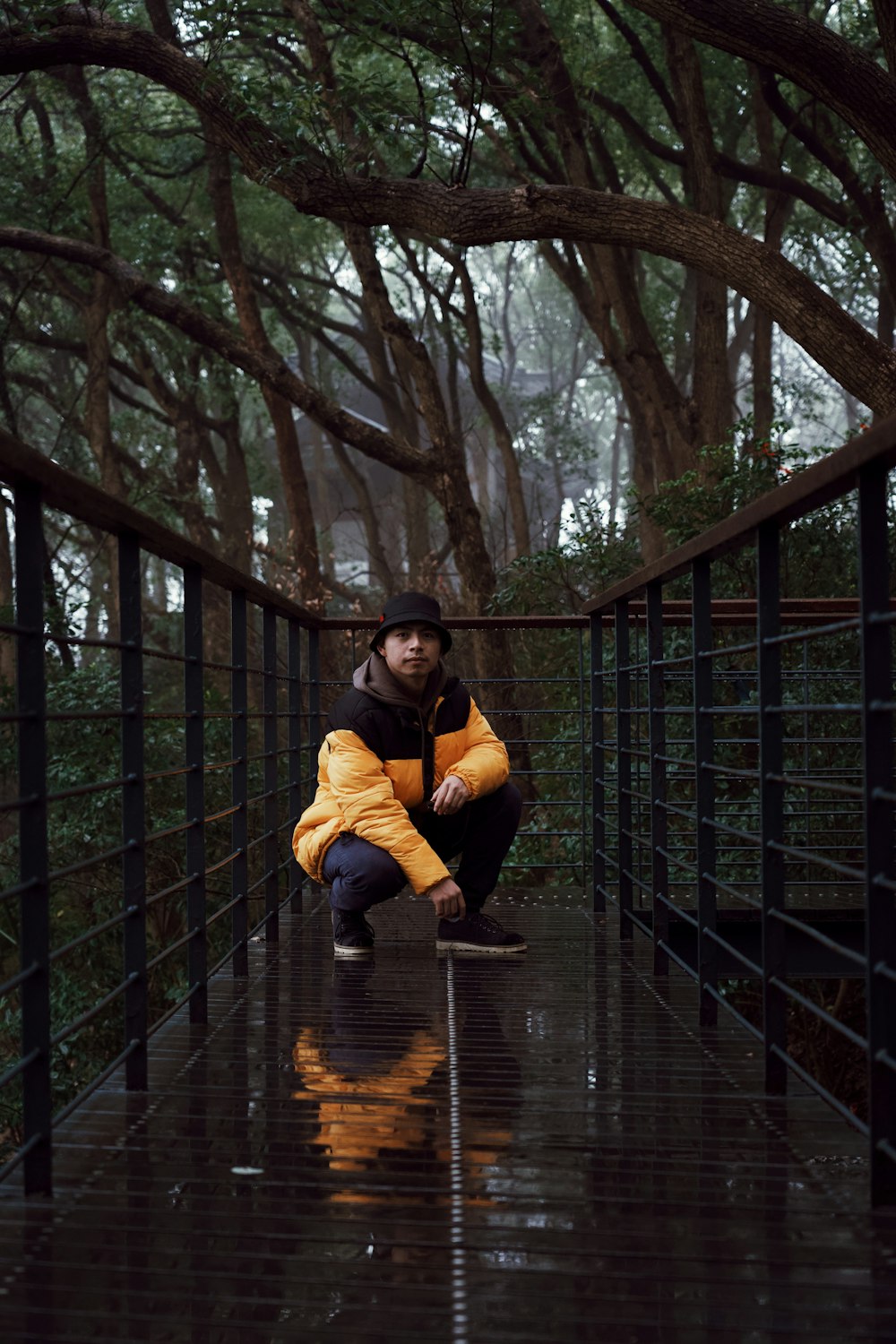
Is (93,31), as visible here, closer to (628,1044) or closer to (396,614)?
(396,614)

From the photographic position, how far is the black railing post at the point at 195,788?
3.87 meters

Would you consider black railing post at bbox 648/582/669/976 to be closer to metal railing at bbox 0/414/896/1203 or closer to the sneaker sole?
metal railing at bbox 0/414/896/1203

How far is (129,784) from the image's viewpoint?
10.4 ft

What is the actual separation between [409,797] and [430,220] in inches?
157

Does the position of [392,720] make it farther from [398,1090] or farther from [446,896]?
[398,1090]

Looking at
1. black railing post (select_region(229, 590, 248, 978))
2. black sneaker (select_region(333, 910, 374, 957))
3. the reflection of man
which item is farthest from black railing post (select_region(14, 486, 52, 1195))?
black sneaker (select_region(333, 910, 374, 957))

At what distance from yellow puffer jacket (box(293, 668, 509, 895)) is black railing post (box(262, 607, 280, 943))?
24 centimetres

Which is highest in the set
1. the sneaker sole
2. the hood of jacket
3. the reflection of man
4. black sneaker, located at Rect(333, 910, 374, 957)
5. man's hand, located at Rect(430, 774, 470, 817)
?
the hood of jacket

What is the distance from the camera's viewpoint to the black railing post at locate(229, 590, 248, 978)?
4602 millimetres

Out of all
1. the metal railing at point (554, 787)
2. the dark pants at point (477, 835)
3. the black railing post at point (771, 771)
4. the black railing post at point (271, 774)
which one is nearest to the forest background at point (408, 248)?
the metal railing at point (554, 787)

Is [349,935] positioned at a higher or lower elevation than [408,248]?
lower

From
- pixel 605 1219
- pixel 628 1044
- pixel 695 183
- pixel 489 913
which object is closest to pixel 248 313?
pixel 695 183

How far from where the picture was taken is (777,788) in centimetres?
310

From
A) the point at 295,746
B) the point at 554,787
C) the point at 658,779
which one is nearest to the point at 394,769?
the point at 658,779
